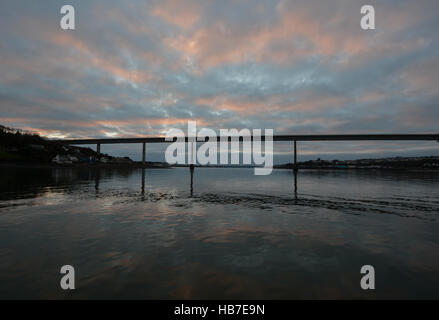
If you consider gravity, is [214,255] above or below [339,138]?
below

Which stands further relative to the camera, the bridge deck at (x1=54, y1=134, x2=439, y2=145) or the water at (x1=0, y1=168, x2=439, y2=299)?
the bridge deck at (x1=54, y1=134, x2=439, y2=145)

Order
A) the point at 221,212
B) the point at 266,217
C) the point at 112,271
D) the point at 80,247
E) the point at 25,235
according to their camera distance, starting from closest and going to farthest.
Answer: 1. the point at 112,271
2. the point at 80,247
3. the point at 25,235
4. the point at 266,217
5. the point at 221,212

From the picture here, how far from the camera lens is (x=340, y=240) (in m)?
9.08

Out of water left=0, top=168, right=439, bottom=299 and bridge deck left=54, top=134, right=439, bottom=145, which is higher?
bridge deck left=54, top=134, right=439, bottom=145

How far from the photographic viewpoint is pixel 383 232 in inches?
405

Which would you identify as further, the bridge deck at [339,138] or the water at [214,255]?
the bridge deck at [339,138]

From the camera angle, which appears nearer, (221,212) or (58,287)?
(58,287)

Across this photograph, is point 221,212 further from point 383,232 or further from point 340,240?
point 383,232

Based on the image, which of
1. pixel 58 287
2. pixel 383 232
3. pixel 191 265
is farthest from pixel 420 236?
pixel 58 287

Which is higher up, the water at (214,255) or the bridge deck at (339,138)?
the bridge deck at (339,138)

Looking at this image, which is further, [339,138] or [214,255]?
[339,138]

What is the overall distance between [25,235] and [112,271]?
624 cm
